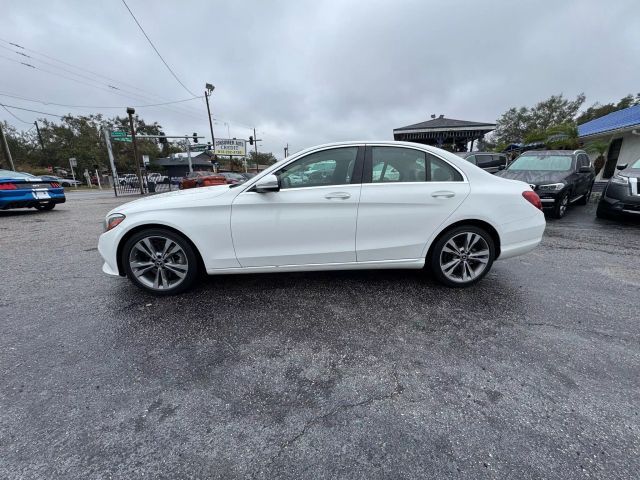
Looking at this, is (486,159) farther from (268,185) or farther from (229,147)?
(229,147)

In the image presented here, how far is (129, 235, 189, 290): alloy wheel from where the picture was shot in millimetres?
2971

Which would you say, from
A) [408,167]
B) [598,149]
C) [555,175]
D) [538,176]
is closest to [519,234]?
[408,167]

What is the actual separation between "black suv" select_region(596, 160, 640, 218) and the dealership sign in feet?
90.3

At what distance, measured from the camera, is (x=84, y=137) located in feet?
162

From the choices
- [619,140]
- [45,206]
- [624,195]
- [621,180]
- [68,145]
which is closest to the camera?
[624,195]

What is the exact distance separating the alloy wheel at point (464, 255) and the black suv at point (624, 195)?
17.2 feet

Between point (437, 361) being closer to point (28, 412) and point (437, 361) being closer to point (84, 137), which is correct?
point (28, 412)

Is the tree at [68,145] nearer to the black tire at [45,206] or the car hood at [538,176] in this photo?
the black tire at [45,206]

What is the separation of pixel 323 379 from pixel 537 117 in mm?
46592

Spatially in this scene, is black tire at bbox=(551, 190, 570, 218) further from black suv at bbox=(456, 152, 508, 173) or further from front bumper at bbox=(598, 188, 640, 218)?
black suv at bbox=(456, 152, 508, 173)

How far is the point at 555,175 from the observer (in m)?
6.89

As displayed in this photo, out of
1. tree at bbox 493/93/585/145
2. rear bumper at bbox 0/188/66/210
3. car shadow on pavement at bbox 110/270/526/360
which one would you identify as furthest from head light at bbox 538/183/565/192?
tree at bbox 493/93/585/145

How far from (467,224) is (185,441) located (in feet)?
10.0

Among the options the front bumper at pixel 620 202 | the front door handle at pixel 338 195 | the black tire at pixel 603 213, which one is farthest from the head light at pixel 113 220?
the black tire at pixel 603 213
